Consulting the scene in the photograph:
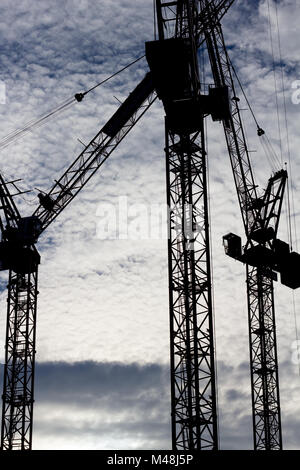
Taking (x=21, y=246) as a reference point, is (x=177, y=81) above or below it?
above

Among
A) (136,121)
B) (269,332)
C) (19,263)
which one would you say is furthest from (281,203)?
(19,263)

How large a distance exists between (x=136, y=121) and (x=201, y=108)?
11.2 meters

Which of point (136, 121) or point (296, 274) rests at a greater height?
point (136, 121)

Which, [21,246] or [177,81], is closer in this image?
[177,81]

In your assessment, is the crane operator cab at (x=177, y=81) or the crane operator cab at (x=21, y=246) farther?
the crane operator cab at (x=21, y=246)

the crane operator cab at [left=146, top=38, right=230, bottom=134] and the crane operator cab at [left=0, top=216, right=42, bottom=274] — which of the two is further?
the crane operator cab at [left=0, top=216, right=42, bottom=274]

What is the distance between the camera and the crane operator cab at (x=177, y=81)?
151 ft

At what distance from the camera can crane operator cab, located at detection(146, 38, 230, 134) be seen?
45.9 m

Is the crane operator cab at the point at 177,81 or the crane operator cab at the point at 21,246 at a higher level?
the crane operator cab at the point at 177,81

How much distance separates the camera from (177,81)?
1850 inches

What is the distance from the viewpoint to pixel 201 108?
47.5 m

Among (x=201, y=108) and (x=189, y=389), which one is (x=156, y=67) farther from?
(x=189, y=389)

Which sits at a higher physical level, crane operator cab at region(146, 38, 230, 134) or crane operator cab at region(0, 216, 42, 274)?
crane operator cab at region(146, 38, 230, 134)
